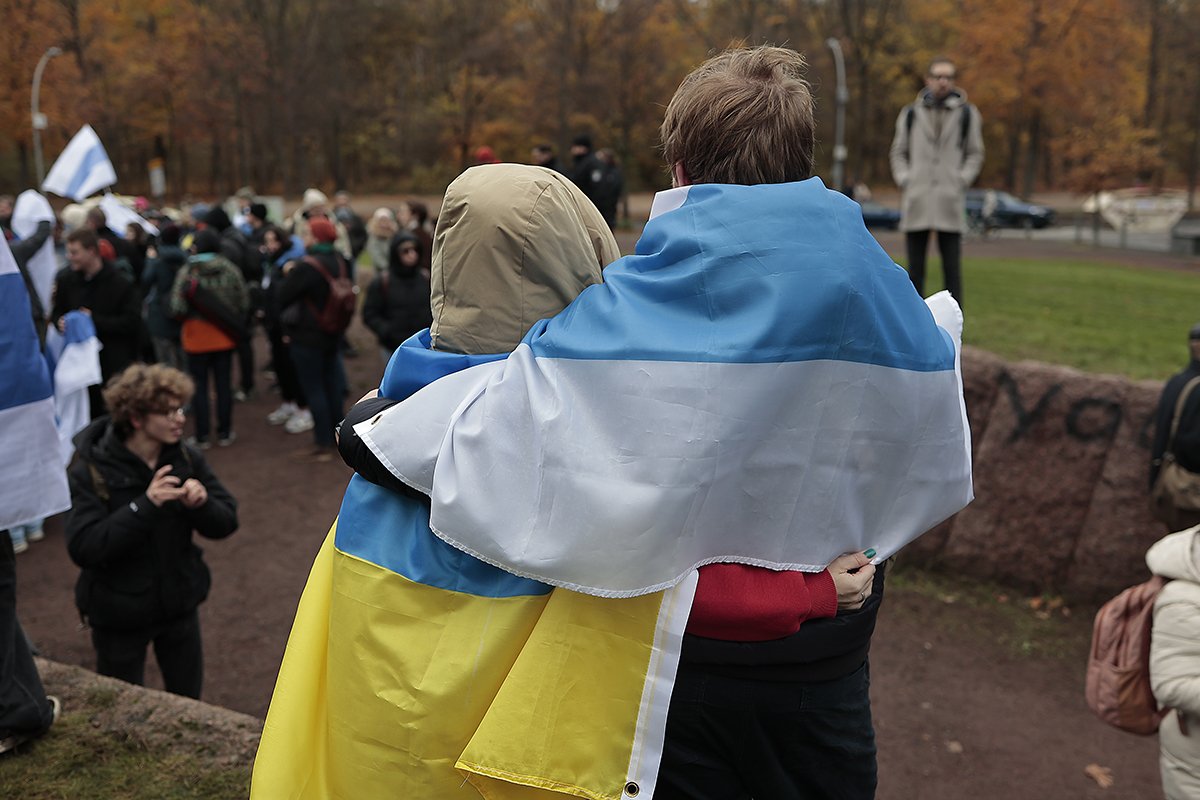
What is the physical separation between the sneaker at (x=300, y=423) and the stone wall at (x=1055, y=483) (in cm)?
613

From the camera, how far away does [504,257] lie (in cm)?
185

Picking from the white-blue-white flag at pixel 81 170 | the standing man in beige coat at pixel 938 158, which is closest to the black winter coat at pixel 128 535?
the standing man in beige coat at pixel 938 158

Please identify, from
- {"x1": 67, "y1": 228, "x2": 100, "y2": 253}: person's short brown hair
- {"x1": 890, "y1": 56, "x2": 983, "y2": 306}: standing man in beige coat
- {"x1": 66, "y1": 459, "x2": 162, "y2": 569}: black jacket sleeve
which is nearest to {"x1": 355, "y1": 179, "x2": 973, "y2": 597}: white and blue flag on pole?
{"x1": 66, "y1": 459, "x2": 162, "y2": 569}: black jacket sleeve

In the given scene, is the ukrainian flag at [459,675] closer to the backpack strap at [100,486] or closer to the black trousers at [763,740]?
the black trousers at [763,740]

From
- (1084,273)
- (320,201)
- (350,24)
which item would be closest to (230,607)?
(320,201)

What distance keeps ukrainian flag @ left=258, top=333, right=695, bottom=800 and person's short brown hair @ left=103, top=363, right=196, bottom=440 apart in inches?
84.0

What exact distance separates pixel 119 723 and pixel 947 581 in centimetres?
524

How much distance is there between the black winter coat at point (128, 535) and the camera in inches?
145

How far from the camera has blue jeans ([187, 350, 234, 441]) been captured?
9.20 meters

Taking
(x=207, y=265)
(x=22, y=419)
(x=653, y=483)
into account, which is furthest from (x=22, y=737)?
(x=207, y=265)

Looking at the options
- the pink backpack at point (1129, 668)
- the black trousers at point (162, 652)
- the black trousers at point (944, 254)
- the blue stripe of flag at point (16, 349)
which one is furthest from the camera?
the black trousers at point (944, 254)

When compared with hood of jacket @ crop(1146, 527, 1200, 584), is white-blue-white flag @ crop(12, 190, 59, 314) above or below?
above

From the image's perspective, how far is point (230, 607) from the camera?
6203 millimetres

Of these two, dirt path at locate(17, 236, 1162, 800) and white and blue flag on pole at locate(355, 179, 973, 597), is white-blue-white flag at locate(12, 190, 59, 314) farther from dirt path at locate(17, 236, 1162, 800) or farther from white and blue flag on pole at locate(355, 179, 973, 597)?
white and blue flag on pole at locate(355, 179, 973, 597)
